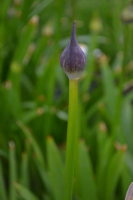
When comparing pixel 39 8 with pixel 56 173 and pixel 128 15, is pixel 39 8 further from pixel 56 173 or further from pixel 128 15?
pixel 56 173

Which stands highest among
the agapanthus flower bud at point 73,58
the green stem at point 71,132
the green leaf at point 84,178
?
the agapanthus flower bud at point 73,58

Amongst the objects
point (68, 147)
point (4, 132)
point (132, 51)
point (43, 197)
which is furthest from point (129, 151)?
point (132, 51)

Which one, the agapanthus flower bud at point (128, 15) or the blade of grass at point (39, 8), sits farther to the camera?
the blade of grass at point (39, 8)

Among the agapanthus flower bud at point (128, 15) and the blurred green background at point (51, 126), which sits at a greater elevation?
the agapanthus flower bud at point (128, 15)

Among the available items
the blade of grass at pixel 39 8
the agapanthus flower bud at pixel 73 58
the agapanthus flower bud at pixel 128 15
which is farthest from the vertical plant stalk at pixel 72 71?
the blade of grass at pixel 39 8

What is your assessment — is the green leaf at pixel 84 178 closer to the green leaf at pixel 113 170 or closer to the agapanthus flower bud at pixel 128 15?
the green leaf at pixel 113 170

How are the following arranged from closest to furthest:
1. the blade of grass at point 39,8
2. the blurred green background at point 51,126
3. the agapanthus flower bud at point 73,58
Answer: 1. the agapanthus flower bud at point 73,58
2. the blurred green background at point 51,126
3. the blade of grass at point 39,8
